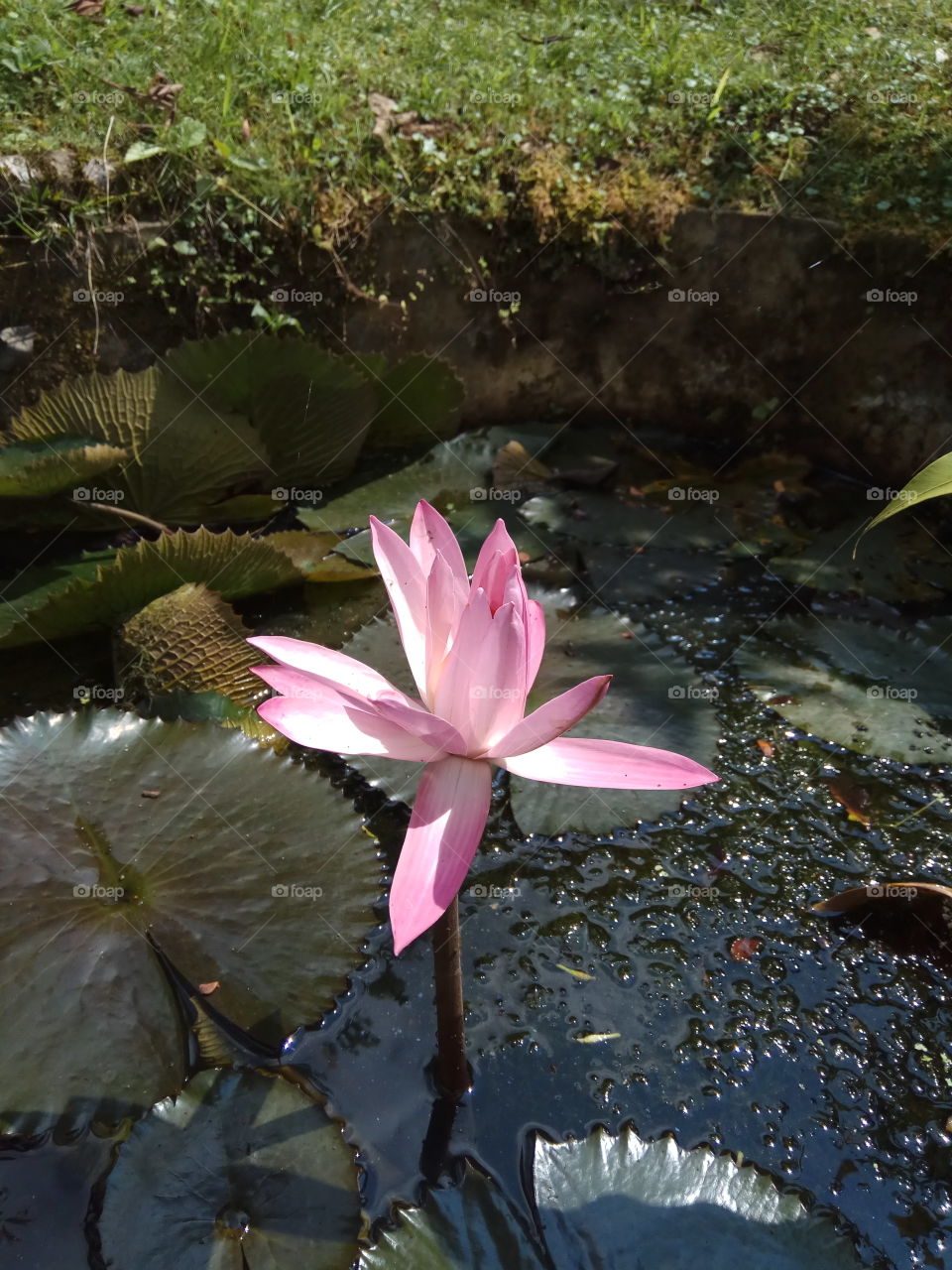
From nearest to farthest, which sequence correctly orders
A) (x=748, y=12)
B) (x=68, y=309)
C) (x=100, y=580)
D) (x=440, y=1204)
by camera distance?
(x=440, y=1204) < (x=100, y=580) < (x=68, y=309) < (x=748, y=12)

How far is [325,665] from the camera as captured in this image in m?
1.11

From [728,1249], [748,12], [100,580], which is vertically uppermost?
[748,12]

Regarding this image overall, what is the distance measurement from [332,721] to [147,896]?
2.10 ft

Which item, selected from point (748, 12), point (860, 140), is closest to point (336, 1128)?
point (860, 140)

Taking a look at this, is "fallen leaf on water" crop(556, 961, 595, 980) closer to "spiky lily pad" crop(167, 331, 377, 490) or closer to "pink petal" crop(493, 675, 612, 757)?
"pink petal" crop(493, 675, 612, 757)

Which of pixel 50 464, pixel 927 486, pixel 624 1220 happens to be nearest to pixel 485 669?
pixel 927 486

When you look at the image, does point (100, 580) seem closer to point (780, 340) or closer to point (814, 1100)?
point (814, 1100)

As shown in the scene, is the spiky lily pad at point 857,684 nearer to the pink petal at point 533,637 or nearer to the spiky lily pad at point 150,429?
the pink petal at point 533,637

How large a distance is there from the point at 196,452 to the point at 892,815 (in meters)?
1.82

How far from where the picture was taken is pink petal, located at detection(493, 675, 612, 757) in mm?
976

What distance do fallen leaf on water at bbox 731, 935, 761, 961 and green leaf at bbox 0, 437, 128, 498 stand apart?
1.66 meters

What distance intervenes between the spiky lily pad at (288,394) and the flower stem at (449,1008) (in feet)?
5.23

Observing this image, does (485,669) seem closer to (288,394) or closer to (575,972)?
(575,972)

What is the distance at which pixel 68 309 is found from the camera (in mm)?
2645
